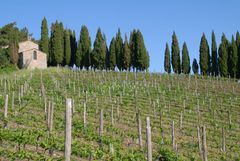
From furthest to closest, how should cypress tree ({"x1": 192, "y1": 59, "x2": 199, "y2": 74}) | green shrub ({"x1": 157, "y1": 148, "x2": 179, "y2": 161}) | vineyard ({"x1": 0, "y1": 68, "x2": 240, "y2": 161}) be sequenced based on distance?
cypress tree ({"x1": 192, "y1": 59, "x2": 199, "y2": 74}) < green shrub ({"x1": 157, "y1": 148, "x2": 179, "y2": 161}) < vineyard ({"x1": 0, "y1": 68, "x2": 240, "y2": 161})

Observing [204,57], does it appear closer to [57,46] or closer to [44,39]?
[57,46]

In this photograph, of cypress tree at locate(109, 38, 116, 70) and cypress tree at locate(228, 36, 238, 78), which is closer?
cypress tree at locate(228, 36, 238, 78)

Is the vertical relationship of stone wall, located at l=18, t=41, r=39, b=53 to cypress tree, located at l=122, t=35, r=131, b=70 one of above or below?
above

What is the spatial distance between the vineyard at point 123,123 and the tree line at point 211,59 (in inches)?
744

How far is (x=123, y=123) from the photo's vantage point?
25.4m

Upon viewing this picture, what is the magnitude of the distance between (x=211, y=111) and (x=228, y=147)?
30.8 ft

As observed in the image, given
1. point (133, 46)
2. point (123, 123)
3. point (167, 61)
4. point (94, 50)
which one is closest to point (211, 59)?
point (167, 61)

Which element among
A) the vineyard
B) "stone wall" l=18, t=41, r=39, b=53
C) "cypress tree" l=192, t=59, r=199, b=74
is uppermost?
"stone wall" l=18, t=41, r=39, b=53

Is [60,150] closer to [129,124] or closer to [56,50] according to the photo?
[129,124]

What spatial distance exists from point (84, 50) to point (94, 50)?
2.40m

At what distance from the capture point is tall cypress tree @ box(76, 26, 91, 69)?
68.2 m

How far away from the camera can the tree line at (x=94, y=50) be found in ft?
218

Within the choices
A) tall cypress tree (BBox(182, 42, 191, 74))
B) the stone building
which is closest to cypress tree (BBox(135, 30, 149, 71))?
tall cypress tree (BBox(182, 42, 191, 74))

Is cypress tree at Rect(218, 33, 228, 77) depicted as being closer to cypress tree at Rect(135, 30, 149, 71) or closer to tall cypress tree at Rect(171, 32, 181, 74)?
tall cypress tree at Rect(171, 32, 181, 74)
